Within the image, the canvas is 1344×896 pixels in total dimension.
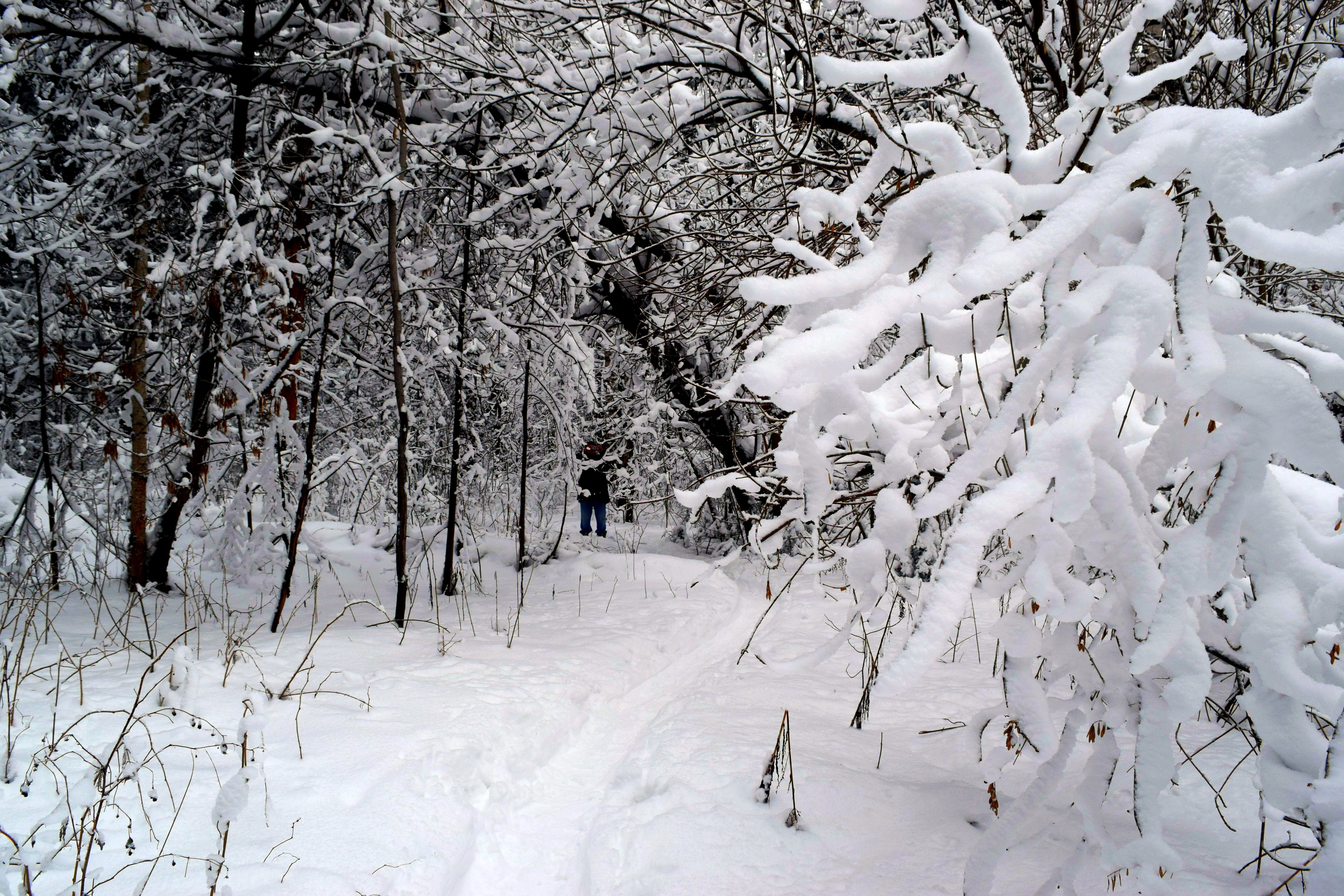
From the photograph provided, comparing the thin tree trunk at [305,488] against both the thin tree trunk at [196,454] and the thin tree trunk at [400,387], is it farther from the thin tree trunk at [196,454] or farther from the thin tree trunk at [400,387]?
the thin tree trunk at [196,454]

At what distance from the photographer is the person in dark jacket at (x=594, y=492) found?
345 inches

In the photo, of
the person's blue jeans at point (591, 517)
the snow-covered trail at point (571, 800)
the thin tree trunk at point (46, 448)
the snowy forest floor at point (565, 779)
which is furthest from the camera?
the person's blue jeans at point (591, 517)

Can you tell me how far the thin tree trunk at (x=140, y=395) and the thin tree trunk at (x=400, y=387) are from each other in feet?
6.54

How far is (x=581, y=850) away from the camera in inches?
96.3

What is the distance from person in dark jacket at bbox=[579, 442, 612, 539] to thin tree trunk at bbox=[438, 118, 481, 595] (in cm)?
270

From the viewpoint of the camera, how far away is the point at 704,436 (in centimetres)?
764

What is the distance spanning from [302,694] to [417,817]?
107cm

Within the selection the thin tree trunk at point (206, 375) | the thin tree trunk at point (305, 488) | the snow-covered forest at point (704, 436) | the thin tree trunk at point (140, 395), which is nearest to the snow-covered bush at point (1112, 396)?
the snow-covered forest at point (704, 436)

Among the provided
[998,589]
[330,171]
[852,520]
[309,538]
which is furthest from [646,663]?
[330,171]

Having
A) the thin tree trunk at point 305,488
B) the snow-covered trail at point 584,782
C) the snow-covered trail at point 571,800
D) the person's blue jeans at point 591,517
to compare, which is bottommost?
the snow-covered trail at point 571,800

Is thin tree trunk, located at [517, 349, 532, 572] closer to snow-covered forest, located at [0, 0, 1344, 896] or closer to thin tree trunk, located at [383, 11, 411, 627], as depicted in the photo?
snow-covered forest, located at [0, 0, 1344, 896]

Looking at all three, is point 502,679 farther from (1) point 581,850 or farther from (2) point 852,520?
(2) point 852,520

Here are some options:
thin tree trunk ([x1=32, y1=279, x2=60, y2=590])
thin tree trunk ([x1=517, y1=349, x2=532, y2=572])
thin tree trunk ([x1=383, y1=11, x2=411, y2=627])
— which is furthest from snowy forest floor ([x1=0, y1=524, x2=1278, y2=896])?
thin tree trunk ([x1=517, y1=349, x2=532, y2=572])

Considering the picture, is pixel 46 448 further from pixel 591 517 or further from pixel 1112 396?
pixel 591 517
